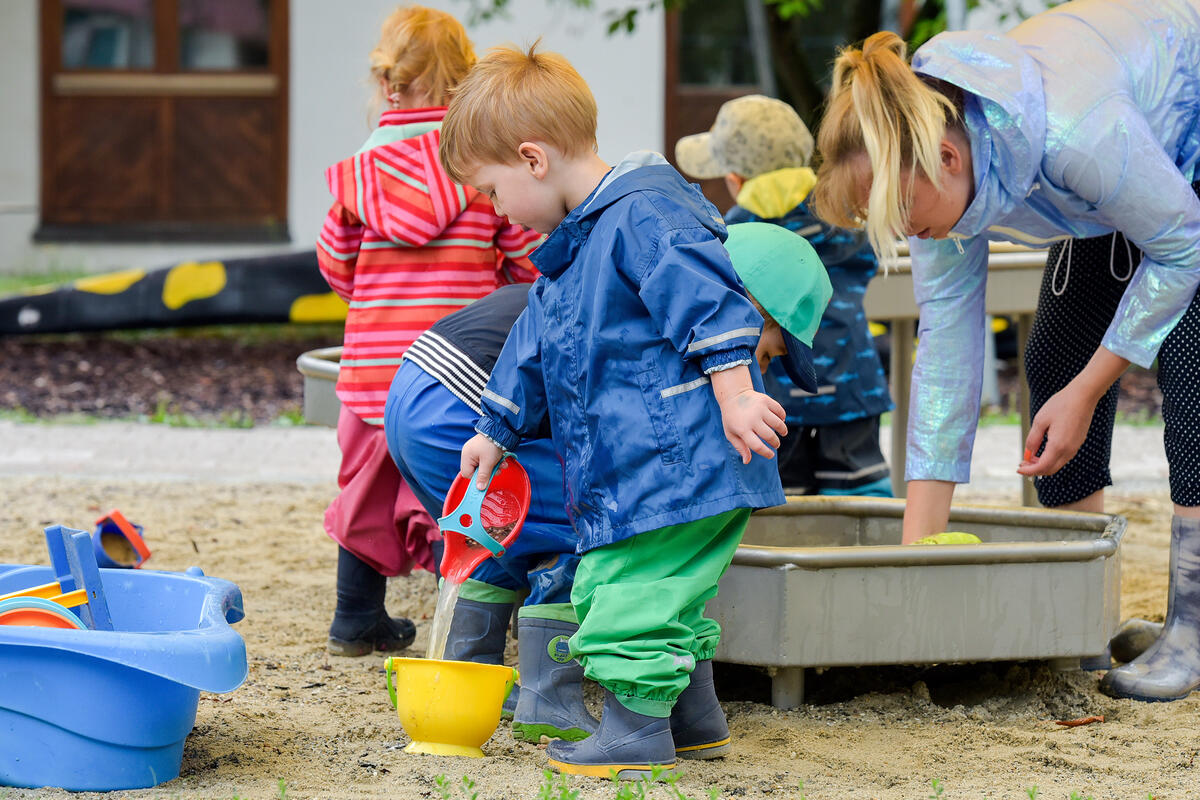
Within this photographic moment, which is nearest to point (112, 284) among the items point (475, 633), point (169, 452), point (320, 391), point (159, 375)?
point (159, 375)

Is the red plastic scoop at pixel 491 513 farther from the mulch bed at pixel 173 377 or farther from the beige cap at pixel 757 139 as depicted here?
the mulch bed at pixel 173 377

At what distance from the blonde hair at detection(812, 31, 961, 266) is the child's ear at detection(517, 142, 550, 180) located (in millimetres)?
464

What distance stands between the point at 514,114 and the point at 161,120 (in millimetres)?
9020

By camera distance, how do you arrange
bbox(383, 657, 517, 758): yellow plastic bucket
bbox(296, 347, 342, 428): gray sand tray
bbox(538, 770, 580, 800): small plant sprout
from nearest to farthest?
bbox(538, 770, 580, 800): small plant sprout, bbox(383, 657, 517, 758): yellow plastic bucket, bbox(296, 347, 342, 428): gray sand tray

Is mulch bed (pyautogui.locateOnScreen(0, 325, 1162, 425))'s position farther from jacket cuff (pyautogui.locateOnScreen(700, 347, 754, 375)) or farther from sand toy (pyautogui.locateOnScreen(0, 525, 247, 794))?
jacket cuff (pyautogui.locateOnScreen(700, 347, 754, 375))

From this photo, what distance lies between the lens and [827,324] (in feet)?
11.2

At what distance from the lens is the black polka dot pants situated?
253 centimetres

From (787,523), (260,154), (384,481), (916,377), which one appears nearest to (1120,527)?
(916,377)

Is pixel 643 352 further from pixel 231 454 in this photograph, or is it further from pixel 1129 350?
pixel 231 454

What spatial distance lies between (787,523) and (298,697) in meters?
1.03

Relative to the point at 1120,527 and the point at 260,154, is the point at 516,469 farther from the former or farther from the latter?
the point at 260,154

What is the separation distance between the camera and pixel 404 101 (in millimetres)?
2939

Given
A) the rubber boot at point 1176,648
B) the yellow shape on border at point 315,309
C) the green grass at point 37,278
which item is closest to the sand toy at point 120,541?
the rubber boot at point 1176,648

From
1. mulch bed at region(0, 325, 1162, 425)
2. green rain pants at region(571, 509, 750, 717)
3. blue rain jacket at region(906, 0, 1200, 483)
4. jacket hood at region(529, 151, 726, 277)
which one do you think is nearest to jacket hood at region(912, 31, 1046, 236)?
blue rain jacket at region(906, 0, 1200, 483)
